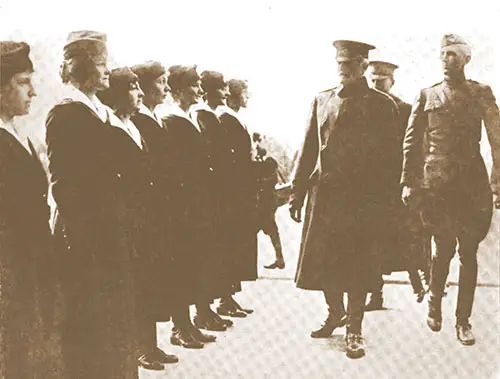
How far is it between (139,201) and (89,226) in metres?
0.31

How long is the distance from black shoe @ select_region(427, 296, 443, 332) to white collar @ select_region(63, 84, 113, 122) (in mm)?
1738

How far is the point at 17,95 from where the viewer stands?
3.66 m

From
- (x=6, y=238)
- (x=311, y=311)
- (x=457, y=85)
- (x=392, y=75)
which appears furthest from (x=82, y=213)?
(x=457, y=85)

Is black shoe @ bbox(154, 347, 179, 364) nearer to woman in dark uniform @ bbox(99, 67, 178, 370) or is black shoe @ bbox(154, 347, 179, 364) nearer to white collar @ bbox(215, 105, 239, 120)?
woman in dark uniform @ bbox(99, 67, 178, 370)

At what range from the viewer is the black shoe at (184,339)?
4.11 meters

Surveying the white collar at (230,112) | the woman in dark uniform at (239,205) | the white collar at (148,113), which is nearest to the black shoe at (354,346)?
the woman in dark uniform at (239,205)

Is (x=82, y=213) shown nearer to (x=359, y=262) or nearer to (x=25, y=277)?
(x=25, y=277)

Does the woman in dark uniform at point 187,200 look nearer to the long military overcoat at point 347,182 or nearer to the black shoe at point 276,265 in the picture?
the black shoe at point 276,265

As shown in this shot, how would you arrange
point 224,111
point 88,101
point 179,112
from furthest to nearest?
1. point 224,111
2. point 179,112
3. point 88,101

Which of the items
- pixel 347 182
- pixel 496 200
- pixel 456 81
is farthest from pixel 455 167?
pixel 347 182

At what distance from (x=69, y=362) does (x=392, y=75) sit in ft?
6.34

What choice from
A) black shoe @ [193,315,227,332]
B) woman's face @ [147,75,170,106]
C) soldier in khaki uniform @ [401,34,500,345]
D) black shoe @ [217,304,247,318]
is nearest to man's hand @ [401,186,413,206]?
soldier in khaki uniform @ [401,34,500,345]

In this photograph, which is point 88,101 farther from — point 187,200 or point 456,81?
point 456,81

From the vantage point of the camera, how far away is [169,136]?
4.03 m
